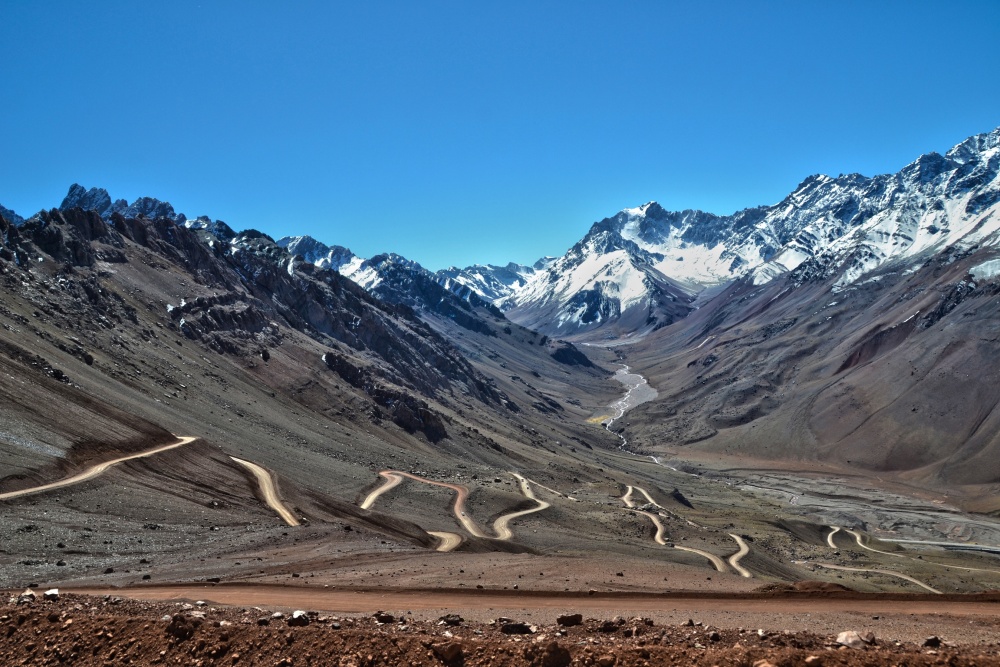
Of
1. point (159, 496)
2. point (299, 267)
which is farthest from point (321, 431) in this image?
point (299, 267)

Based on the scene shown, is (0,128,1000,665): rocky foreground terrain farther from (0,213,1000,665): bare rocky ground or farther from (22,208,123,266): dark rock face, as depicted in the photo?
(22,208,123,266): dark rock face

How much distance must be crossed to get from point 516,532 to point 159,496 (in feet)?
93.1

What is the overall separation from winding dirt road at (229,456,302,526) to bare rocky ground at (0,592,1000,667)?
1140 inches

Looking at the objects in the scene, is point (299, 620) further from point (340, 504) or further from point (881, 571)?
point (881, 571)

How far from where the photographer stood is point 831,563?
260 feet

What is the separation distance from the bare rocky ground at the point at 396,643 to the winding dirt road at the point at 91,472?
24.0 m

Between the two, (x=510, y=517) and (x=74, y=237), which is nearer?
(x=510, y=517)

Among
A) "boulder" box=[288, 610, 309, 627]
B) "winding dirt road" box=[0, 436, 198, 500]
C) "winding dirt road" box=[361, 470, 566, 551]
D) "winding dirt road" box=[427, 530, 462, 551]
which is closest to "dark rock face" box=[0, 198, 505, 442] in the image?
"winding dirt road" box=[361, 470, 566, 551]

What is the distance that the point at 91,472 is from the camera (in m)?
46.2

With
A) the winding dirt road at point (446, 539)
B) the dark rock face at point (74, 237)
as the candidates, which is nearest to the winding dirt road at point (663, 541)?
the winding dirt road at point (446, 539)

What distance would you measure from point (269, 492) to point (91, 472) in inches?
479

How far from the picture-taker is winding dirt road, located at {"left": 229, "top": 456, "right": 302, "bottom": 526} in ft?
161

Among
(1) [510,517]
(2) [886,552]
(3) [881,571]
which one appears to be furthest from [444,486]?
(2) [886,552]

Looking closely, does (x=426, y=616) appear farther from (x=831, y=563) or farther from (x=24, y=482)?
(x=831, y=563)
